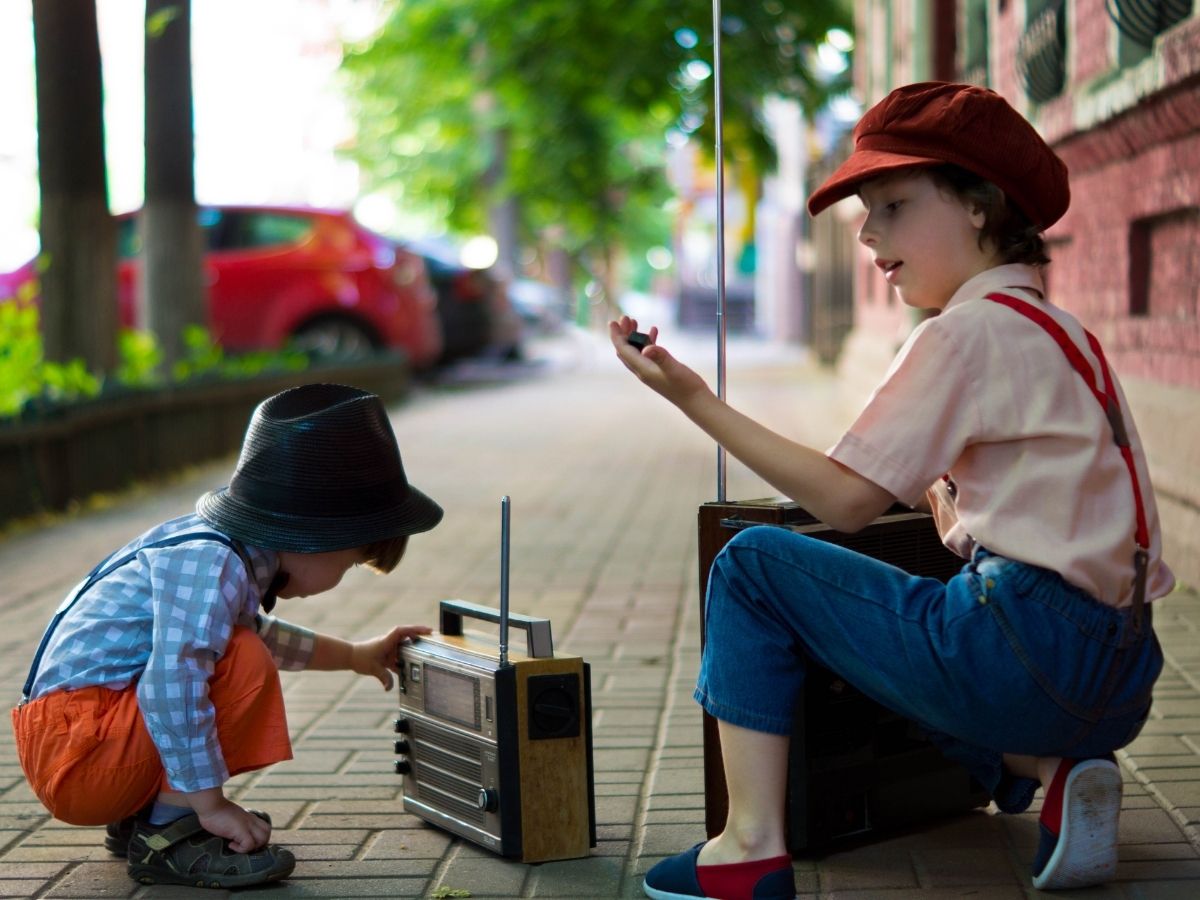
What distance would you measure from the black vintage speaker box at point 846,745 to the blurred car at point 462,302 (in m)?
16.0

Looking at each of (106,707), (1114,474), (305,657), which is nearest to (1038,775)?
(1114,474)

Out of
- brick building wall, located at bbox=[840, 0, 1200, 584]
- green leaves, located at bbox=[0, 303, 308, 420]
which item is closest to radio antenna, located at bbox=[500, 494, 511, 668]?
brick building wall, located at bbox=[840, 0, 1200, 584]

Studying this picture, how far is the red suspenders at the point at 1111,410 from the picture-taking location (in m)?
2.84

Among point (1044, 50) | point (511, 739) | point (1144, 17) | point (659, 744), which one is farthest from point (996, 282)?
point (1044, 50)

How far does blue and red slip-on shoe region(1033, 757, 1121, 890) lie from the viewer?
2996mm

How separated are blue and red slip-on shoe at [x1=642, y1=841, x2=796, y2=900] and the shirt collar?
992mm

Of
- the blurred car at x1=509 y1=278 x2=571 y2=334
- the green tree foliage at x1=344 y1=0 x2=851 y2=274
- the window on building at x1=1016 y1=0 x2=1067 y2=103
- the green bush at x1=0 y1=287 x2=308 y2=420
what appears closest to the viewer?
the window on building at x1=1016 y1=0 x2=1067 y2=103

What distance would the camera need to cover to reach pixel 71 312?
10.3 m

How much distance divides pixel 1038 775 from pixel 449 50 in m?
12.3

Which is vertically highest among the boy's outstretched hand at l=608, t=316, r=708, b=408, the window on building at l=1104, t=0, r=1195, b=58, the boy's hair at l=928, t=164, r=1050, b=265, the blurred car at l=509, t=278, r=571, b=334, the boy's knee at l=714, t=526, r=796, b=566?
the window on building at l=1104, t=0, r=1195, b=58

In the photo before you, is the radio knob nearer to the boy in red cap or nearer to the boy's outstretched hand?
the boy in red cap

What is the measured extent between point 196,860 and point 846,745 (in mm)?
1223

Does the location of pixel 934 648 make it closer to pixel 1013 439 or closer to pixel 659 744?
pixel 1013 439

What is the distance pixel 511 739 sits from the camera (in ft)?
10.5
